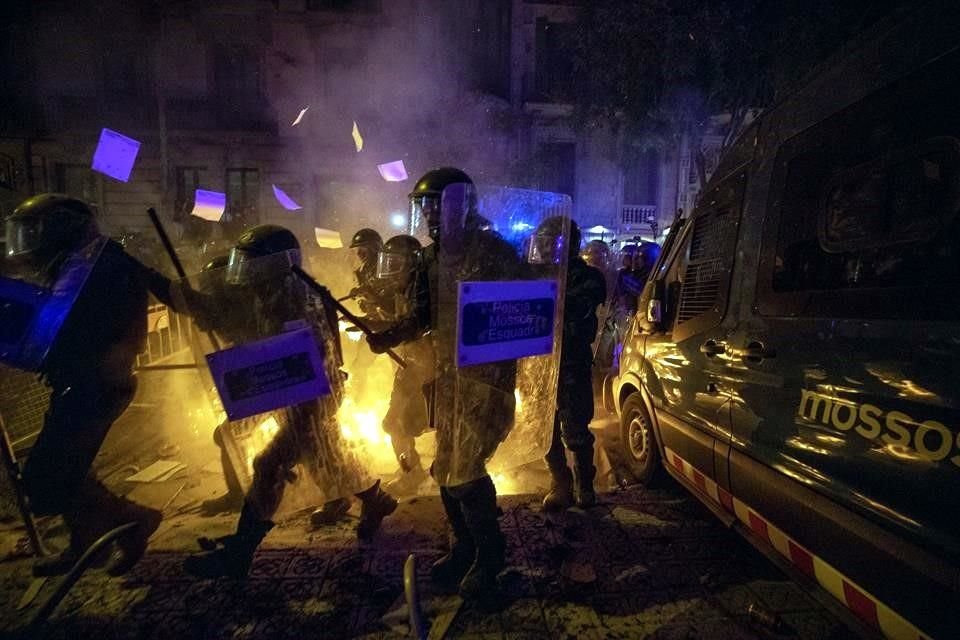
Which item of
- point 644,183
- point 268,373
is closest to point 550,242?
point 268,373

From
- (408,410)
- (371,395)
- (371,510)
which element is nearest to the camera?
(371,510)

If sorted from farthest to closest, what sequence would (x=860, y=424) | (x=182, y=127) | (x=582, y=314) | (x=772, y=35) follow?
(x=182, y=127) < (x=772, y=35) < (x=582, y=314) < (x=860, y=424)

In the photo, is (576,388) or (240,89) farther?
(240,89)

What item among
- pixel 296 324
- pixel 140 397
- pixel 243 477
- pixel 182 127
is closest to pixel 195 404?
pixel 140 397

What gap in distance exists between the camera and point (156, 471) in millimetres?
4211

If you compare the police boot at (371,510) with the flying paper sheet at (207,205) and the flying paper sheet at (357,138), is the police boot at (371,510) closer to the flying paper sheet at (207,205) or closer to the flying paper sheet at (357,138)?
the flying paper sheet at (207,205)

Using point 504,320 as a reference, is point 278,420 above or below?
below

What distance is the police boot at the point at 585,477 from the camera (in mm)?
3482

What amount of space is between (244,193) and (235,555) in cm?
1766

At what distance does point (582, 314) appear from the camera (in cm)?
331

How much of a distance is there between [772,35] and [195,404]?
11.4m

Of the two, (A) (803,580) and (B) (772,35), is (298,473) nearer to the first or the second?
(A) (803,580)

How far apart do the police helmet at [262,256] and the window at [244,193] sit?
16.0 meters

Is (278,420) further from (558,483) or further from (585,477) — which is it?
(585,477)
